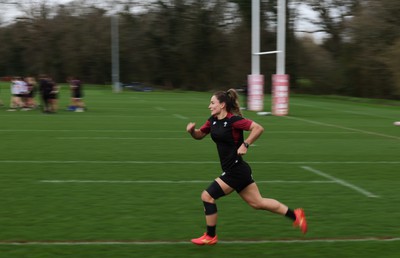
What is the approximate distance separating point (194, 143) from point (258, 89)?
1130 centimetres

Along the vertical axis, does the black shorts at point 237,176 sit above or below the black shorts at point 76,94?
above

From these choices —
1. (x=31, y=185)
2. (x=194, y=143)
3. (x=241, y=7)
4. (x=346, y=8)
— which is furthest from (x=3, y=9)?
(x=31, y=185)

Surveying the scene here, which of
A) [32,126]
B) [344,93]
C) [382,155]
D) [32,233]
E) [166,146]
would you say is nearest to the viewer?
[32,233]

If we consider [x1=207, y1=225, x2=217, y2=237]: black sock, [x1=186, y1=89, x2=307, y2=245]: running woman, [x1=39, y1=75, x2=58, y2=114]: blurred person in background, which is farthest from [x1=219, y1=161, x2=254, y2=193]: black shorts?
[x1=39, y1=75, x2=58, y2=114]: blurred person in background

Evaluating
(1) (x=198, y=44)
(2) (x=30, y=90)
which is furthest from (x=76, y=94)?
(1) (x=198, y=44)

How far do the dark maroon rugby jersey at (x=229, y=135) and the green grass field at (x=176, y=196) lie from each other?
0.94 metres

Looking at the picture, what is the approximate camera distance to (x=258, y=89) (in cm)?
2453

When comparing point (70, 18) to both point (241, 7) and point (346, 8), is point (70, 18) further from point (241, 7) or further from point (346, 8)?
point (346, 8)

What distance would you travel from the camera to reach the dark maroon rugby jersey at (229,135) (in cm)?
520

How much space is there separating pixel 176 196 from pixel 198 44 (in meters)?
50.9

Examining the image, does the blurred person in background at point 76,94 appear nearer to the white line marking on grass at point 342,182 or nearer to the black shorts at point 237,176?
the white line marking on grass at point 342,182

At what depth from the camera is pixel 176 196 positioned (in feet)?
25.5

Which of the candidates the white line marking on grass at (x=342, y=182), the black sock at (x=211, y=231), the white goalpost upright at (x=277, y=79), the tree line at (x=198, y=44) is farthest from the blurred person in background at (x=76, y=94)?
the tree line at (x=198, y=44)

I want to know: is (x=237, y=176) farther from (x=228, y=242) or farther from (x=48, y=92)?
(x=48, y=92)
